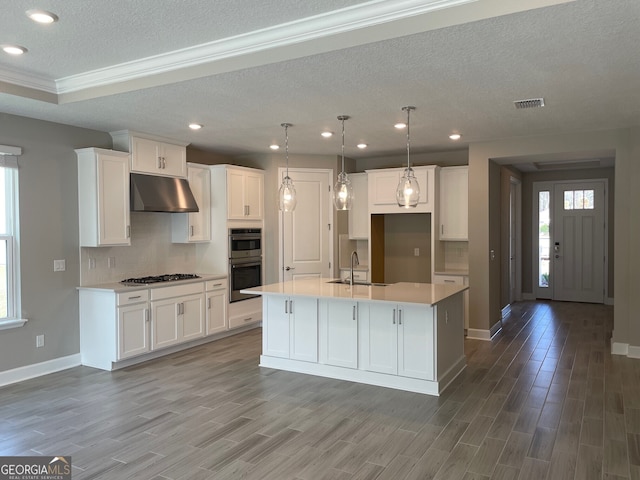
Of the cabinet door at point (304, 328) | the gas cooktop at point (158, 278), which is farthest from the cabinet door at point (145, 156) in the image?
the cabinet door at point (304, 328)

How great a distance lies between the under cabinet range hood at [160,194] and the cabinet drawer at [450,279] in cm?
336

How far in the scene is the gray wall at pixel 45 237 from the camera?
15.4ft

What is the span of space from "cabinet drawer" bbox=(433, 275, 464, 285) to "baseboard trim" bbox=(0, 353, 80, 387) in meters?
4.54

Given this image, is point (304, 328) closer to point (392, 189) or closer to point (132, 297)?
point (132, 297)

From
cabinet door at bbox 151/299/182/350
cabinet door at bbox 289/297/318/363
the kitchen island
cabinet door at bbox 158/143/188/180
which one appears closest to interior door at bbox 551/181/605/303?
the kitchen island

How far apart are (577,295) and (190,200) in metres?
7.33

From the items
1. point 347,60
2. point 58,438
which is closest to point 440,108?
point 347,60

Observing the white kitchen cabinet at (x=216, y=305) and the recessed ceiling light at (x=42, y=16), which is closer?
the recessed ceiling light at (x=42, y=16)

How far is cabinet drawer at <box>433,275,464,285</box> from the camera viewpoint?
21.4 ft

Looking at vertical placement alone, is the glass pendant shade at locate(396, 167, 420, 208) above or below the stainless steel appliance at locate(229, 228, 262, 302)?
above

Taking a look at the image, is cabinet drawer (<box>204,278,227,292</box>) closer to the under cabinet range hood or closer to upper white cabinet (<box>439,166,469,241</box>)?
the under cabinet range hood

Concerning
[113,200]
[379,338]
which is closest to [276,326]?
[379,338]

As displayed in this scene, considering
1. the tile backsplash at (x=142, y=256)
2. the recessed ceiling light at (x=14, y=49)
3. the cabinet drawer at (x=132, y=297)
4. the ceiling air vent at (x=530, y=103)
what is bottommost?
the cabinet drawer at (x=132, y=297)

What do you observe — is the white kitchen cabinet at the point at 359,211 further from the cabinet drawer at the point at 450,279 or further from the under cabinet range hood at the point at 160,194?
the under cabinet range hood at the point at 160,194
